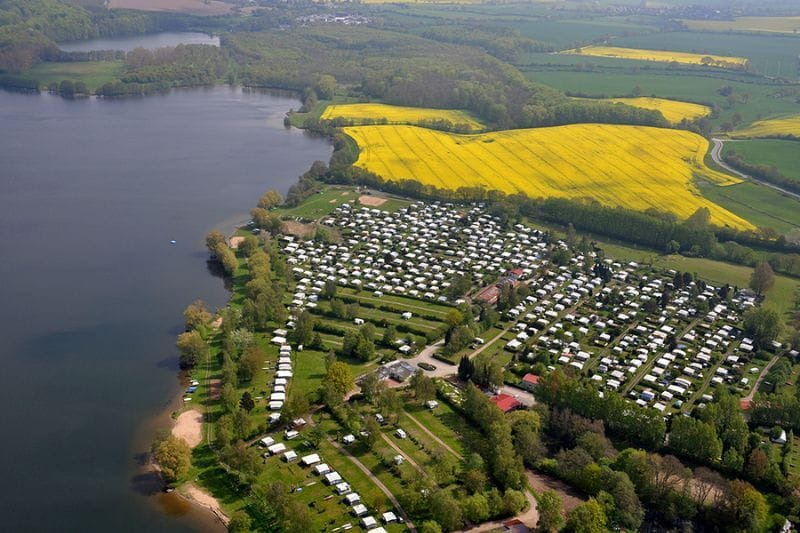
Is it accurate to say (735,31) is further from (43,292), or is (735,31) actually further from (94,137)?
(43,292)

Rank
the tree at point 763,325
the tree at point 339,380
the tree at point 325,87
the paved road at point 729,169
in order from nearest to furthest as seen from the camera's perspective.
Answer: the tree at point 339,380 → the tree at point 763,325 → the paved road at point 729,169 → the tree at point 325,87

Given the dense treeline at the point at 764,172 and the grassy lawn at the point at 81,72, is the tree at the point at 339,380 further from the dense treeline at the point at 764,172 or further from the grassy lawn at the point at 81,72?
the grassy lawn at the point at 81,72

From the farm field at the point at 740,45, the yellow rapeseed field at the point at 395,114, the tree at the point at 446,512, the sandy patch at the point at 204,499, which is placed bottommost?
the sandy patch at the point at 204,499

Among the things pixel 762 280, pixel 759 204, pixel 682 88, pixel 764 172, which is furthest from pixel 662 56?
pixel 762 280

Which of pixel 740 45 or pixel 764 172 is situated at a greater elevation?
pixel 740 45

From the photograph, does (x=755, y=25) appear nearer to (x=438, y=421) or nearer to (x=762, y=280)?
(x=762, y=280)

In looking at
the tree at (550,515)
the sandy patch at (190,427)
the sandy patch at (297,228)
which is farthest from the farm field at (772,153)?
the sandy patch at (190,427)
